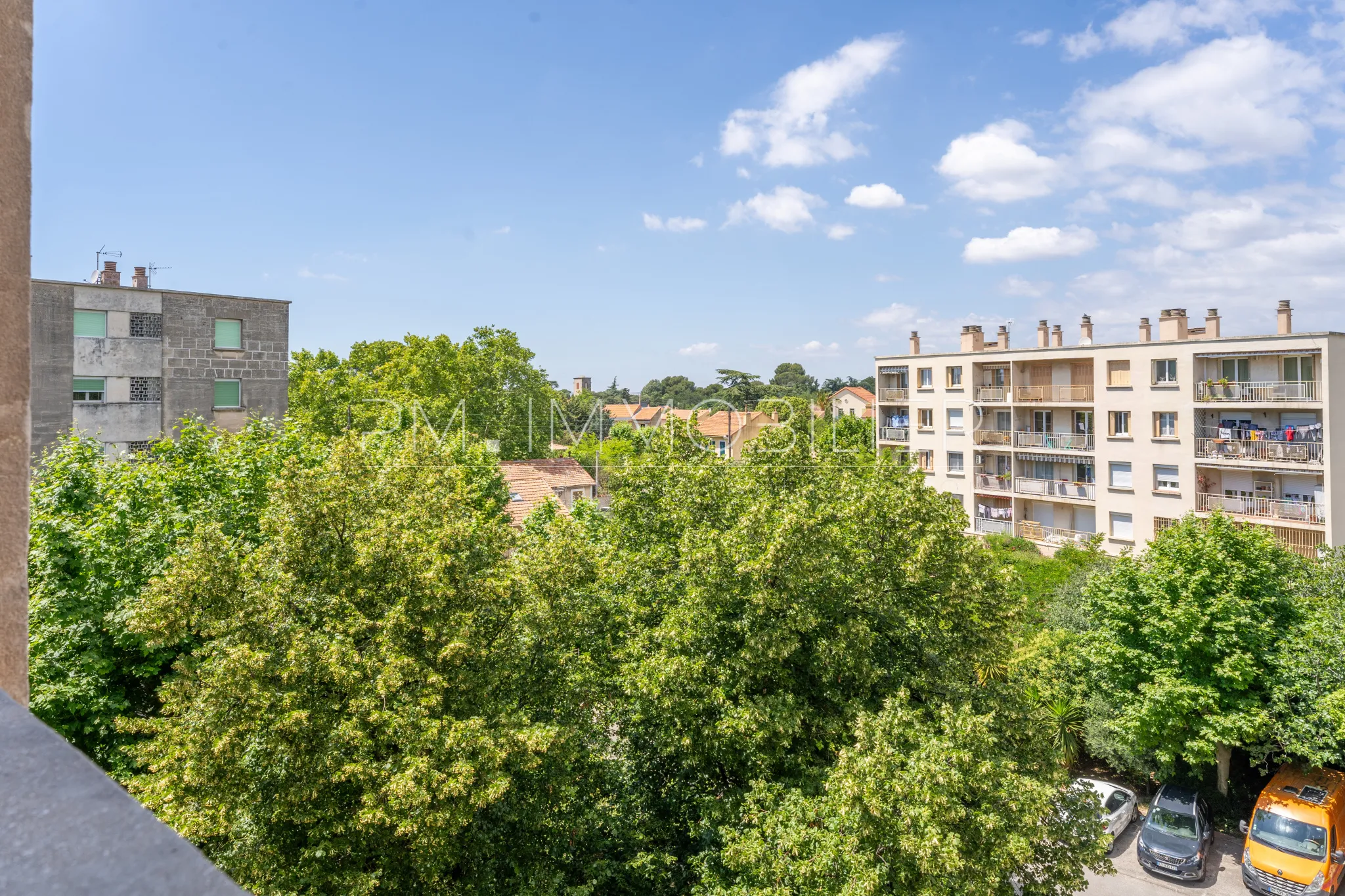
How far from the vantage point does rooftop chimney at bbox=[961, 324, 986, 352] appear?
139 ft

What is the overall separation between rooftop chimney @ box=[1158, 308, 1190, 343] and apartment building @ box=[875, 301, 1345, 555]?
6 centimetres

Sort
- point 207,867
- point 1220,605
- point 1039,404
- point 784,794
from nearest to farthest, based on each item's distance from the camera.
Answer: point 207,867
point 784,794
point 1220,605
point 1039,404

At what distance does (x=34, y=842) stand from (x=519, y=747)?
10.0 metres

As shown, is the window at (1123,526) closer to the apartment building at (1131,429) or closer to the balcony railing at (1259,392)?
the apartment building at (1131,429)

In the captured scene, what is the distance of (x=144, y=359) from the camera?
2558 centimetres

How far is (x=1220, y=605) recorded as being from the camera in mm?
18297

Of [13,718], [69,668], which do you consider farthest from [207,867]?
[69,668]

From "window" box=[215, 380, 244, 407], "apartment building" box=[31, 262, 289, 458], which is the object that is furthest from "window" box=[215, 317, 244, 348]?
"window" box=[215, 380, 244, 407]

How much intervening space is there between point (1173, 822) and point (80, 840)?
22.8m

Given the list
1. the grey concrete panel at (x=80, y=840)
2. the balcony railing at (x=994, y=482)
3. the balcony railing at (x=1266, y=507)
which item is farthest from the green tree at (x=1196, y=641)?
the grey concrete panel at (x=80, y=840)

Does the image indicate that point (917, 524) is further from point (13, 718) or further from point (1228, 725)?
point (13, 718)

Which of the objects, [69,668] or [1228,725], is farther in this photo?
[1228,725]

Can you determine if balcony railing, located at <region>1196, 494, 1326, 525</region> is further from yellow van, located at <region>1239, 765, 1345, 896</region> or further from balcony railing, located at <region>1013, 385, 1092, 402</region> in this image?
yellow van, located at <region>1239, 765, 1345, 896</region>

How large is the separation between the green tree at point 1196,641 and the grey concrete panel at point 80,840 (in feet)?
70.3
